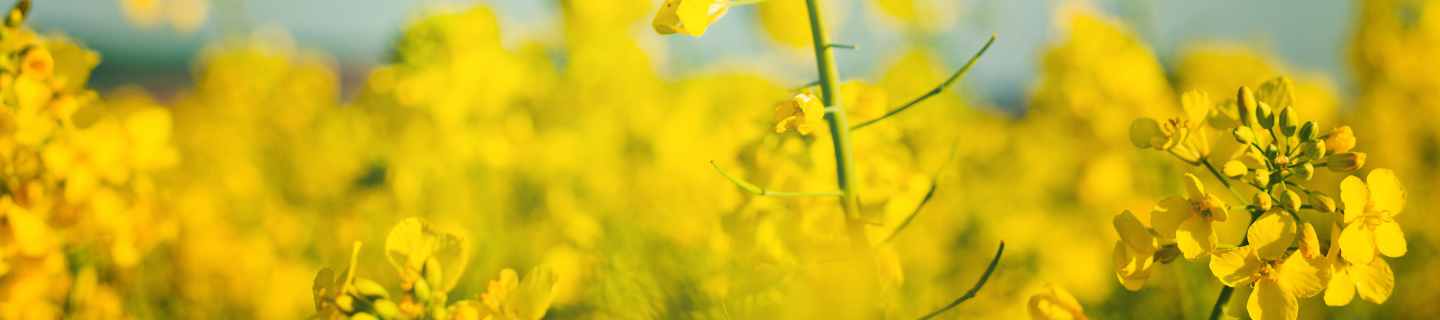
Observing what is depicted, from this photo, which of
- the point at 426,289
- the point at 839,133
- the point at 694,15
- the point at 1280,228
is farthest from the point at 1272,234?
the point at 426,289

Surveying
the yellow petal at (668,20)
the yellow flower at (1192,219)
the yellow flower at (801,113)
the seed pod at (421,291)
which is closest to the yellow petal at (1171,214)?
the yellow flower at (1192,219)

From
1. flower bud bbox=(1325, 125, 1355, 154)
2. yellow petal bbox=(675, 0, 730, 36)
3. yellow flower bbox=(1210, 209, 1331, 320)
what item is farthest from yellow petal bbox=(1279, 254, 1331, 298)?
yellow petal bbox=(675, 0, 730, 36)

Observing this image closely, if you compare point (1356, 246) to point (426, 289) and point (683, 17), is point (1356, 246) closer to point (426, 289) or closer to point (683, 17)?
point (683, 17)

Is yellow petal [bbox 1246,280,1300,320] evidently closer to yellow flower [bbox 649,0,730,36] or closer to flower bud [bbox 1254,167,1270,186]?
flower bud [bbox 1254,167,1270,186]

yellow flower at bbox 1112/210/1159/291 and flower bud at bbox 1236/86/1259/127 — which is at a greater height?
flower bud at bbox 1236/86/1259/127

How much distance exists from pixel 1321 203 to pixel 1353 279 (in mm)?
75

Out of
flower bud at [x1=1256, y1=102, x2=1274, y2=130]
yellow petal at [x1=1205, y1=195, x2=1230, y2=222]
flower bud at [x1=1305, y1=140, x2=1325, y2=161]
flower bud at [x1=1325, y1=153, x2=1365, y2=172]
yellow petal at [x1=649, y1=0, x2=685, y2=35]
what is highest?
yellow petal at [x1=649, y1=0, x2=685, y2=35]

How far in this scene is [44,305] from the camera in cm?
77

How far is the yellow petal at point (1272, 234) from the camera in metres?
0.38

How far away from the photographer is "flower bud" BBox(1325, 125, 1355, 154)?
17.1 inches

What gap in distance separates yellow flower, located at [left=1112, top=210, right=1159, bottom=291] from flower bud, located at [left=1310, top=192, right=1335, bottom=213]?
0.09m

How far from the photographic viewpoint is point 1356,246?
38 cm

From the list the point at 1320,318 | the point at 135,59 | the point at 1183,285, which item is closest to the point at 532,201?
the point at 1183,285

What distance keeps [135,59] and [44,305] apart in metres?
7.36
